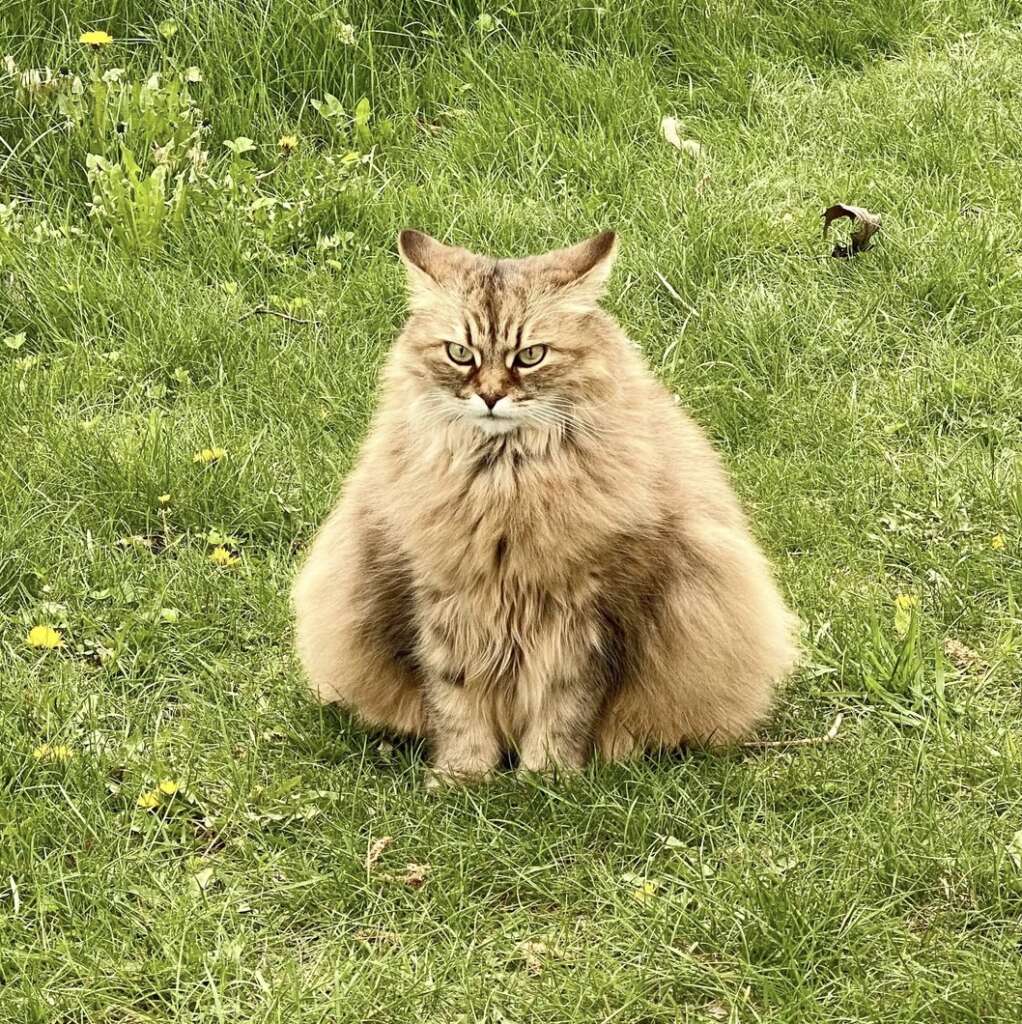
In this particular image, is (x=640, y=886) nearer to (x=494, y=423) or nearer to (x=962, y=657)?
(x=494, y=423)

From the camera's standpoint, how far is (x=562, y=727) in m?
3.41

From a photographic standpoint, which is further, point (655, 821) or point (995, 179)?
point (995, 179)

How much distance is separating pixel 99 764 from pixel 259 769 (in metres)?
0.35

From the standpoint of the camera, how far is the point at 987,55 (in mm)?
6152

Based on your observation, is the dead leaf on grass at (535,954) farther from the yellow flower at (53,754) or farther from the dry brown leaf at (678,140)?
the dry brown leaf at (678,140)

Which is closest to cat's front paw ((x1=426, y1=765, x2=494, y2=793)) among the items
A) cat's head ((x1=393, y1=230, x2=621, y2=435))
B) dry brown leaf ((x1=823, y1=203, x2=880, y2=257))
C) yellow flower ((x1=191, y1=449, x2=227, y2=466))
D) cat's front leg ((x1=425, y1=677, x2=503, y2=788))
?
cat's front leg ((x1=425, y1=677, x2=503, y2=788))

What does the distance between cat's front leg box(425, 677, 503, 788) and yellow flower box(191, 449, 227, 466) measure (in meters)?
1.25

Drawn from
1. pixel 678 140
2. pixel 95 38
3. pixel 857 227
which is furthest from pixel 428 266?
pixel 95 38

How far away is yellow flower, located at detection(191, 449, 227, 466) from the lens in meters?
4.40

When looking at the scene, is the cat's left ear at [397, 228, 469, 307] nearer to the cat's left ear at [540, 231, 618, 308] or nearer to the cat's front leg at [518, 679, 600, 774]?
the cat's left ear at [540, 231, 618, 308]

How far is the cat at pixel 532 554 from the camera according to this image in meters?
3.19

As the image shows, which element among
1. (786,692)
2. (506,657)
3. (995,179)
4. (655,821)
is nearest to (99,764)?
(506,657)

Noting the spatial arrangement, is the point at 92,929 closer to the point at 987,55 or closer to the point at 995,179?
the point at 995,179

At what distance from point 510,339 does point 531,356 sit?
Result: 58mm
